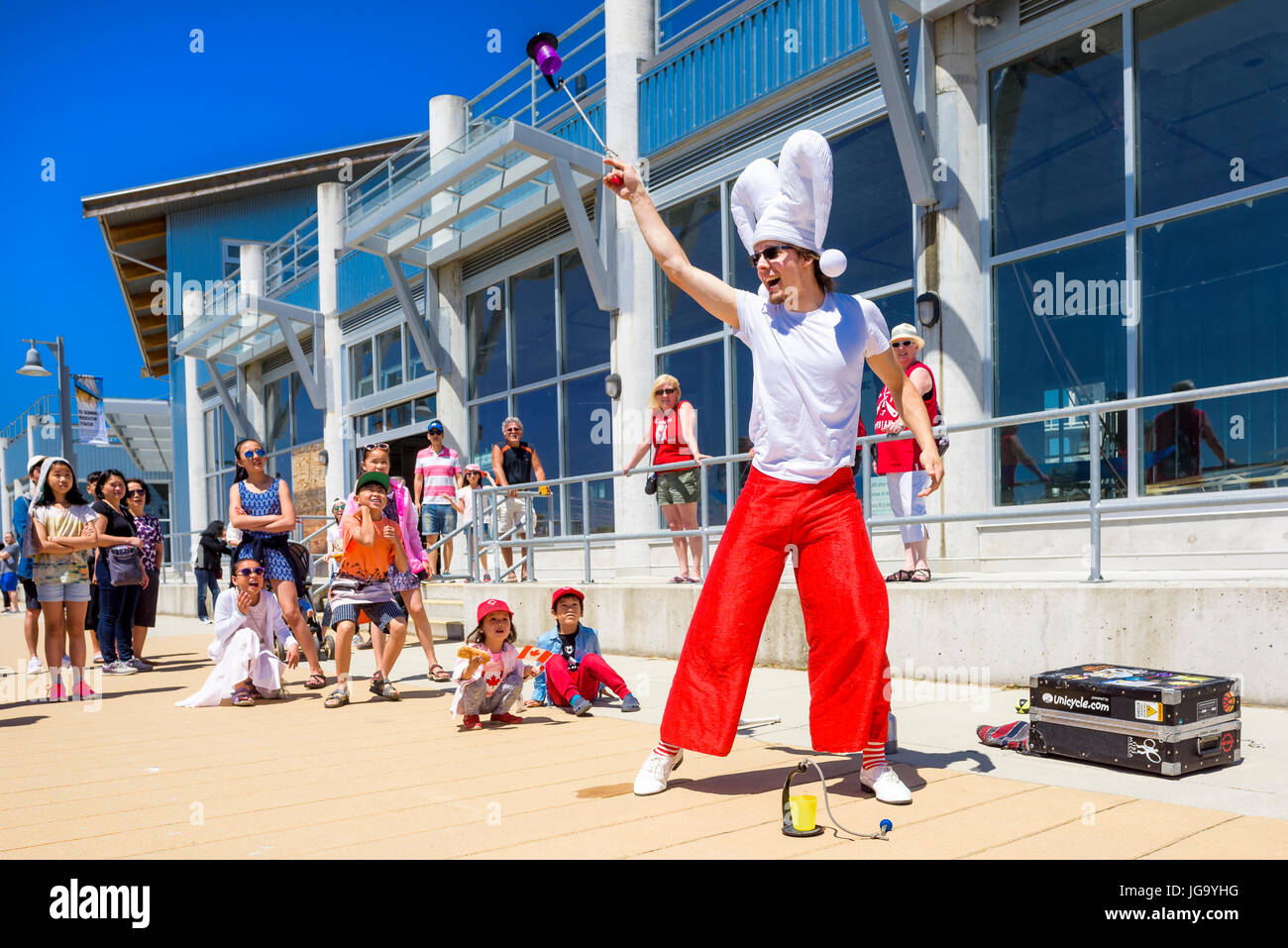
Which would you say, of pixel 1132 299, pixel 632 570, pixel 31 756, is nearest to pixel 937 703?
pixel 1132 299

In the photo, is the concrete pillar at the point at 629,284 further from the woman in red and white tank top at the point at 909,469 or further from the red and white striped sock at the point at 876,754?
the red and white striped sock at the point at 876,754

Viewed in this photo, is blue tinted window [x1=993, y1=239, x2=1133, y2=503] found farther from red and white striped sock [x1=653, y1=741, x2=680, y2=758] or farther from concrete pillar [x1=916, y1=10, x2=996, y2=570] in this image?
red and white striped sock [x1=653, y1=741, x2=680, y2=758]

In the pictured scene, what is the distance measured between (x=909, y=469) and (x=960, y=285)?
259 cm

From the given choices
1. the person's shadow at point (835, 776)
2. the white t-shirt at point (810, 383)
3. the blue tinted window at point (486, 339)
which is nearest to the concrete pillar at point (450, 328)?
the blue tinted window at point (486, 339)

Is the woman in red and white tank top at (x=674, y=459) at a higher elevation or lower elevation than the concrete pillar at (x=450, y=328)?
lower

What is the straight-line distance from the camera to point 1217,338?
756 cm

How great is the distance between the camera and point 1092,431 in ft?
19.7

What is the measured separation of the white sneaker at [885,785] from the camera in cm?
343

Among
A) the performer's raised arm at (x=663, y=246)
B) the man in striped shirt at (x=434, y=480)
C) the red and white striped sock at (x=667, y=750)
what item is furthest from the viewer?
the man in striped shirt at (x=434, y=480)

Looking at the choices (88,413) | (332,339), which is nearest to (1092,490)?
(332,339)

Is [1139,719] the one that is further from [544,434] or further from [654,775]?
[544,434]

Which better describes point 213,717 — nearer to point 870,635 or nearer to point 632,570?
point 870,635

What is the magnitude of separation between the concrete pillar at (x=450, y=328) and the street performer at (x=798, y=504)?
1236 cm
